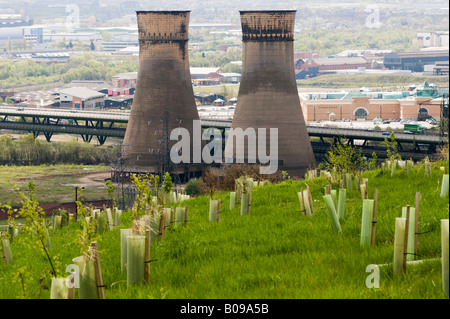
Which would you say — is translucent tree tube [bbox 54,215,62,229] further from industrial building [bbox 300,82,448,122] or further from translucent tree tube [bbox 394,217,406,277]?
industrial building [bbox 300,82,448,122]

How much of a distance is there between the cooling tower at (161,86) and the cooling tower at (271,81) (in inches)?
117

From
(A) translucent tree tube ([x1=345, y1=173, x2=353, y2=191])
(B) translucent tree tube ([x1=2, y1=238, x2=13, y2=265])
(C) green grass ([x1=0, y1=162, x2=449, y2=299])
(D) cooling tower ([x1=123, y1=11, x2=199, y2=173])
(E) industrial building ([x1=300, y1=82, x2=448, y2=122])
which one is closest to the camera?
(C) green grass ([x1=0, y1=162, x2=449, y2=299])

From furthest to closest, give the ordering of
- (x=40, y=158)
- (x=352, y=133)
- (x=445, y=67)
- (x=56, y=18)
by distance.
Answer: (x=56, y=18)
(x=445, y=67)
(x=40, y=158)
(x=352, y=133)

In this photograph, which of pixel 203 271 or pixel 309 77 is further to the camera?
pixel 309 77

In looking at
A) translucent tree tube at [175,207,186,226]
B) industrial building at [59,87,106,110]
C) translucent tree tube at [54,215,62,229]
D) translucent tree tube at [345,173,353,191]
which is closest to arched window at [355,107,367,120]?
industrial building at [59,87,106,110]

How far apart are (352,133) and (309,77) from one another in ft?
238

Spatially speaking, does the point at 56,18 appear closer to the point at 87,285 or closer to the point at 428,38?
the point at 428,38

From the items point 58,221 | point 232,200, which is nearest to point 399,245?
→ point 232,200

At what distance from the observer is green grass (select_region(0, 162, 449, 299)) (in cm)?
533

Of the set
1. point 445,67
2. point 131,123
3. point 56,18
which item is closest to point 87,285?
point 131,123

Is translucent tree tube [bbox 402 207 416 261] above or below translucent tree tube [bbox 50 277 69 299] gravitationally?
above

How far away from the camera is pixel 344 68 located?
11469cm

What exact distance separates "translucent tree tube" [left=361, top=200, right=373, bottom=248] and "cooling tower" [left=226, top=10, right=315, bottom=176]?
24812 millimetres
